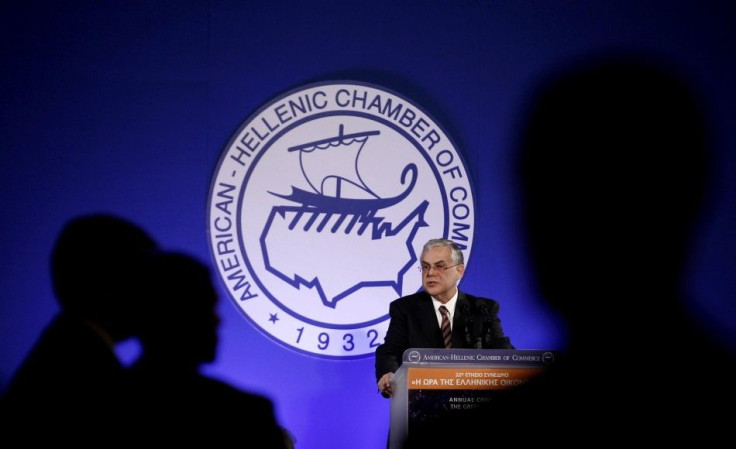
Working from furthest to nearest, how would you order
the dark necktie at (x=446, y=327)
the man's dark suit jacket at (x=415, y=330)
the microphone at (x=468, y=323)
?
the dark necktie at (x=446, y=327)
the man's dark suit jacket at (x=415, y=330)
the microphone at (x=468, y=323)

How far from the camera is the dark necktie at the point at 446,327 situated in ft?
10.2

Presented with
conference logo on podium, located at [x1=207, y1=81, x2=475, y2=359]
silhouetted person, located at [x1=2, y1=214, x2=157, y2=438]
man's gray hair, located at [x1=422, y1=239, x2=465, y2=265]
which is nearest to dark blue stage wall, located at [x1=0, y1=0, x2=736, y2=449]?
conference logo on podium, located at [x1=207, y1=81, x2=475, y2=359]

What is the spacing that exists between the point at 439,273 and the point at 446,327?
0.78ft

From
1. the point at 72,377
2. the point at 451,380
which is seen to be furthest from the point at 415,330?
the point at 72,377

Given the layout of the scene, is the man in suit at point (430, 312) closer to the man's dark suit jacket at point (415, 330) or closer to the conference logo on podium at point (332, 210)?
the man's dark suit jacket at point (415, 330)

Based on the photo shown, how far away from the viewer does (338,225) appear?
12.5ft

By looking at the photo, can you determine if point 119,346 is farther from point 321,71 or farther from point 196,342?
point 321,71

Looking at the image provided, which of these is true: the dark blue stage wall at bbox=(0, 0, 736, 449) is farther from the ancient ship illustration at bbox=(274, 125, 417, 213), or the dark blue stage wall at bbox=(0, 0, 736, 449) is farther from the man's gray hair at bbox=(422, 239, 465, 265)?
the man's gray hair at bbox=(422, 239, 465, 265)

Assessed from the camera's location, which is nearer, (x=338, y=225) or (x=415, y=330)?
(x=415, y=330)

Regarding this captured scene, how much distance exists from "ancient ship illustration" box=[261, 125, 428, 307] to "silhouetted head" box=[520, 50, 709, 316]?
0.62 m

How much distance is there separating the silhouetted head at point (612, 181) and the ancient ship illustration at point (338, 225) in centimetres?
62

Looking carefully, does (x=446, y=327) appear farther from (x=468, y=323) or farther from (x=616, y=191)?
(x=616, y=191)

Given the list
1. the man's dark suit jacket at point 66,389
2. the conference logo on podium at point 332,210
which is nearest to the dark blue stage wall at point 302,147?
the conference logo on podium at point 332,210

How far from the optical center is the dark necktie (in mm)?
3096
